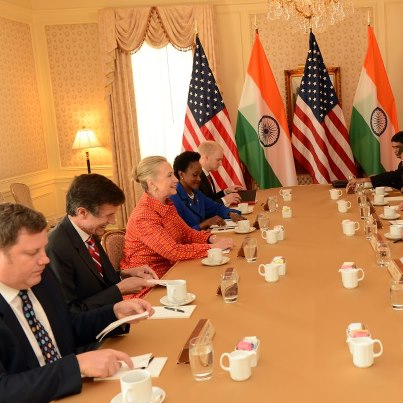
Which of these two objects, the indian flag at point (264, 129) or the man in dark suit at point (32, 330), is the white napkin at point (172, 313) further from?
the indian flag at point (264, 129)

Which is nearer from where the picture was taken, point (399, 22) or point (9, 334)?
point (9, 334)

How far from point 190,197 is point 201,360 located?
9.25 ft

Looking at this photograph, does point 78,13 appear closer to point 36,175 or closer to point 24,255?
point 36,175

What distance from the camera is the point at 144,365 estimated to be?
1828mm

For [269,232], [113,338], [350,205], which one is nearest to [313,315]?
[113,338]

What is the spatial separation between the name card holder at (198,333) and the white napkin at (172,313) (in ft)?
0.76

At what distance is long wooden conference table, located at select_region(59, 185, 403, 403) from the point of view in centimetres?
160

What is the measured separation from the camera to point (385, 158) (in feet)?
22.5

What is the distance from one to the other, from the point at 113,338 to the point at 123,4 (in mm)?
6081

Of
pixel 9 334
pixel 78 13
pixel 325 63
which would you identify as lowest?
pixel 9 334

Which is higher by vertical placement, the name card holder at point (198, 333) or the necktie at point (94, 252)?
the necktie at point (94, 252)

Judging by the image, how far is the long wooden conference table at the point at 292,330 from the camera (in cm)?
160

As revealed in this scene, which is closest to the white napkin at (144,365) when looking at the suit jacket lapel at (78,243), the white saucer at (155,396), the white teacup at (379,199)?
the white saucer at (155,396)

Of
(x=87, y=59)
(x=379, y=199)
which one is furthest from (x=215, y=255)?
(x=87, y=59)
